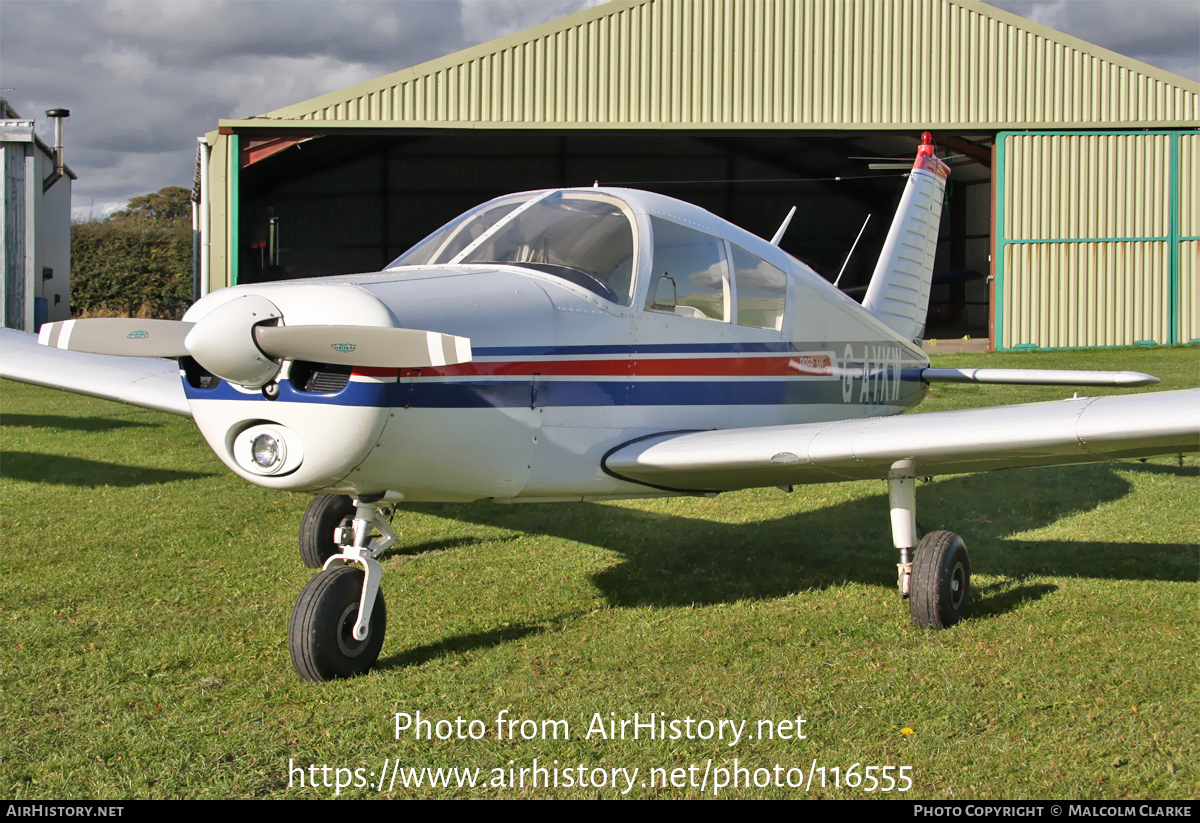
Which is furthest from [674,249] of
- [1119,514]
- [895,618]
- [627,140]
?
[627,140]

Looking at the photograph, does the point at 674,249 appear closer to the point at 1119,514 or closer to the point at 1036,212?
the point at 1119,514

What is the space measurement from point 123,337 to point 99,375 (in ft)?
11.3

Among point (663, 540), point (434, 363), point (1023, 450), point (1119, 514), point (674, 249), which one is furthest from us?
point (1119, 514)

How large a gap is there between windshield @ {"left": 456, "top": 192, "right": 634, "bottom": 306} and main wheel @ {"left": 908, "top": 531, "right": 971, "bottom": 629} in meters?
1.95

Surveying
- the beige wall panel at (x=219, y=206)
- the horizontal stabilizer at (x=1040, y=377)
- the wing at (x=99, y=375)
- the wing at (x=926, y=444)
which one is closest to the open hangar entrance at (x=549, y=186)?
the beige wall panel at (x=219, y=206)

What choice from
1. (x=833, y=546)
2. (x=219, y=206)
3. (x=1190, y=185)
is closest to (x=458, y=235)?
(x=833, y=546)

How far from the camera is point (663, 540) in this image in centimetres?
663

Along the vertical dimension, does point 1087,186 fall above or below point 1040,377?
above

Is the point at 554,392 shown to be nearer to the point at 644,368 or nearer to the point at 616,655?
the point at 644,368

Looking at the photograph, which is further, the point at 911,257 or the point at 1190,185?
the point at 1190,185

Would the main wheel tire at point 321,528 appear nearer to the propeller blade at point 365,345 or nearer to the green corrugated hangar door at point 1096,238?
the propeller blade at point 365,345

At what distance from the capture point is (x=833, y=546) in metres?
6.41

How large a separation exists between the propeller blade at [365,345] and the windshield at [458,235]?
4.40 feet
